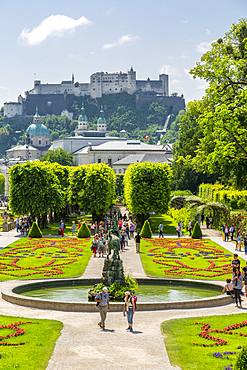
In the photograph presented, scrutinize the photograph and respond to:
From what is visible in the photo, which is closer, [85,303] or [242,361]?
[242,361]

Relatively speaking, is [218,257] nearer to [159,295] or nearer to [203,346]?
[159,295]

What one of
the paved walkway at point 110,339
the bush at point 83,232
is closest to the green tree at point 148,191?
the bush at point 83,232

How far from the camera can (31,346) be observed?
1389cm

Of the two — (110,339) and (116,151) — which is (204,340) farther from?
(116,151)

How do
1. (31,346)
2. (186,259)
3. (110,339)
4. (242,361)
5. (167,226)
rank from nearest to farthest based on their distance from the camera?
(242,361), (31,346), (110,339), (186,259), (167,226)

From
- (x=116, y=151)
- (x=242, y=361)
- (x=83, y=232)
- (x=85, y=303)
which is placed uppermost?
(x=116, y=151)

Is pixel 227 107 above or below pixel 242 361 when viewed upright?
above

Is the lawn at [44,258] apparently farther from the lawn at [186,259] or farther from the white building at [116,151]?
the white building at [116,151]

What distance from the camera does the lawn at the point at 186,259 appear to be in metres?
26.9

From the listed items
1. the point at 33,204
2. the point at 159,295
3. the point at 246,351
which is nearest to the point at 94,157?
the point at 33,204

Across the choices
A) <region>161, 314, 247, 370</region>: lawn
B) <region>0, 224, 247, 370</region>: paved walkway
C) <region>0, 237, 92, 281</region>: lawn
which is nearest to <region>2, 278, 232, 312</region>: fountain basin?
<region>0, 224, 247, 370</region>: paved walkway

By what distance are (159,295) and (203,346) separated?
809cm

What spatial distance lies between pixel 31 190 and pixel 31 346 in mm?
35222

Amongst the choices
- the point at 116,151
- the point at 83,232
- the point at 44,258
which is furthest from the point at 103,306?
the point at 116,151
